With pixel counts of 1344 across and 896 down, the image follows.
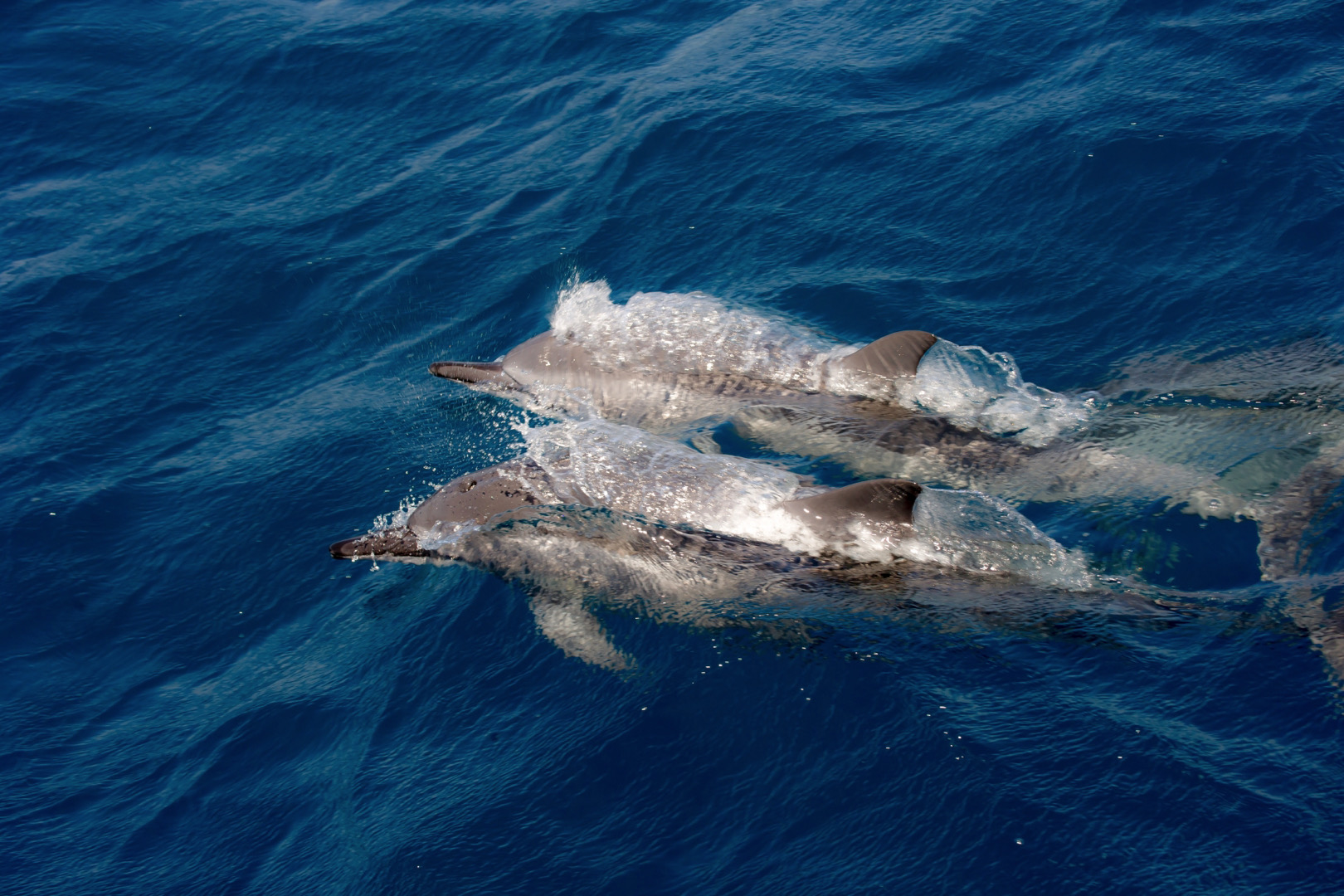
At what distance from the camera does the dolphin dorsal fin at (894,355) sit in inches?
368

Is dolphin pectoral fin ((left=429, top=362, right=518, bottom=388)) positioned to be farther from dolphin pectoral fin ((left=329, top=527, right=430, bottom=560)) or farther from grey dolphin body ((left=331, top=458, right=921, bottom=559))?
dolphin pectoral fin ((left=329, top=527, right=430, bottom=560))

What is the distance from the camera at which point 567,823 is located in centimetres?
674

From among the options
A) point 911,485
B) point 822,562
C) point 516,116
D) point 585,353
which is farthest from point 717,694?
point 516,116

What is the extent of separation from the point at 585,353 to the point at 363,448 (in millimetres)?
2543

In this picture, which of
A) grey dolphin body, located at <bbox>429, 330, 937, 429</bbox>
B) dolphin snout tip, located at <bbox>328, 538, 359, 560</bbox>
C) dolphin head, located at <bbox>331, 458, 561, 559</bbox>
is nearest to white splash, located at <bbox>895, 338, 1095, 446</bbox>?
grey dolphin body, located at <bbox>429, 330, 937, 429</bbox>

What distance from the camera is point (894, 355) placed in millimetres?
9578

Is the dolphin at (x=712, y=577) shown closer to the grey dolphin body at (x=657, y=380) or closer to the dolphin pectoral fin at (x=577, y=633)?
the dolphin pectoral fin at (x=577, y=633)

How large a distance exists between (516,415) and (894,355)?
4.09 metres

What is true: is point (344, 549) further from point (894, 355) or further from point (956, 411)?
point (956, 411)

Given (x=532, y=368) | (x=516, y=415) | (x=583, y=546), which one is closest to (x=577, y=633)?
(x=583, y=546)

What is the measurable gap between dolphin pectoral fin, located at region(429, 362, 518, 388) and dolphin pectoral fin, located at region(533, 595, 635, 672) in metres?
3.75

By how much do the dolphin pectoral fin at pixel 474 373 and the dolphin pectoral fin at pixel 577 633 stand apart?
3.75 meters

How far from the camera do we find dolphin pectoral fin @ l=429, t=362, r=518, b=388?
11.7 metres

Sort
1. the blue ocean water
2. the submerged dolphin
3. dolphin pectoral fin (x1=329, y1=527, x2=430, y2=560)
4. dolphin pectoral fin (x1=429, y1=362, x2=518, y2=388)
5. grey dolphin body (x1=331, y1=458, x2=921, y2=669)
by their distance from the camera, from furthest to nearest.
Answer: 1. dolphin pectoral fin (x1=429, y1=362, x2=518, y2=388)
2. dolphin pectoral fin (x1=329, y1=527, x2=430, y2=560)
3. the submerged dolphin
4. grey dolphin body (x1=331, y1=458, x2=921, y2=669)
5. the blue ocean water
